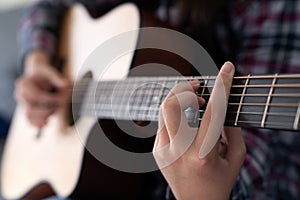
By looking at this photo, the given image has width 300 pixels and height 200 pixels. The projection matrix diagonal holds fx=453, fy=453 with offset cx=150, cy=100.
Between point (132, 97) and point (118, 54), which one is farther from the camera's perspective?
point (118, 54)

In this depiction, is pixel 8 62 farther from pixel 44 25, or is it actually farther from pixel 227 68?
pixel 227 68

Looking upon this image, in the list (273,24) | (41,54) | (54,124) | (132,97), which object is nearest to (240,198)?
(132,97)

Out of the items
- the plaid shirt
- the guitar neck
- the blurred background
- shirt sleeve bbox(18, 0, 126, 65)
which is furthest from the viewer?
the blurred background

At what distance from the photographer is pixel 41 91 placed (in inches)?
39.4

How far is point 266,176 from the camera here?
0.78 m

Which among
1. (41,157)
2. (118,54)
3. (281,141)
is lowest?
(41,157)

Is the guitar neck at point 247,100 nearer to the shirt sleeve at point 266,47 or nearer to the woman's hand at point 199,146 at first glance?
the woman's hand at point 199,146

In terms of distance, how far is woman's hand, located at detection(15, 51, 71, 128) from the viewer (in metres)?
0.98

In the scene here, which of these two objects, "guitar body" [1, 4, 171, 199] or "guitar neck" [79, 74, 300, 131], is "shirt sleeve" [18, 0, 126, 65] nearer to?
"guitar body" [1, 4, 171, 199]

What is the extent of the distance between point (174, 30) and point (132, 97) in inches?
A: 7.2

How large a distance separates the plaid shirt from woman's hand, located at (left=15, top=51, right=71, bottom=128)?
0.88 feet

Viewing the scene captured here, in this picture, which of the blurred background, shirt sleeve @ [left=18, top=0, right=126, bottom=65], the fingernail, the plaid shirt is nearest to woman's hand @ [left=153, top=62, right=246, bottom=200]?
the fingernail

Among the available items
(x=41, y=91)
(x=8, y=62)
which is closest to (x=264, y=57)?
(x=41, y=91)

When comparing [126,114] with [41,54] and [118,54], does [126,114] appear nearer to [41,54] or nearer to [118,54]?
[118,54]
